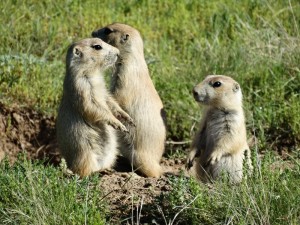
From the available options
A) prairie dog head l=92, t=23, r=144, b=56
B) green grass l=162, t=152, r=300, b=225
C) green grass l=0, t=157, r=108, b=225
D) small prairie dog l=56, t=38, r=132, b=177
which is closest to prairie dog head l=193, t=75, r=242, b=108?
small prairie dog l=56, t=38, r=132, b=177

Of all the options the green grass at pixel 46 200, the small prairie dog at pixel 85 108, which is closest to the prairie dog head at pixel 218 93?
the small prairie dog at pixel 85 108

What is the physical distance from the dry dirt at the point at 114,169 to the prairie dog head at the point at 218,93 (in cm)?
78

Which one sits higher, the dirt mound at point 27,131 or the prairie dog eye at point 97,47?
the prairie dog eye at point 97,47

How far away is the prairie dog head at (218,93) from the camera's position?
7.34 metres

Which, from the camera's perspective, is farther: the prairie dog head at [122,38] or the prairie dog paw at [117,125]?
the prairie dog head at [122,38]

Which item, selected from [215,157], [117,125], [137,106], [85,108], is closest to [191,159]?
[215,157]

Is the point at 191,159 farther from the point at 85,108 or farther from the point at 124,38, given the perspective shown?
the point at 124,38

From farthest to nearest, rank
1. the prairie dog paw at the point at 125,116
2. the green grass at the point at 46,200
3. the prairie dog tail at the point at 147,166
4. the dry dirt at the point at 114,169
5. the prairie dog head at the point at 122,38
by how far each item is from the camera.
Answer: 1. the prairie dog head at the point at 122,38
2. the prairie dog tail at the point at 147,166
3. the prairie dog paw at the point at 125,116
4. the dry dirt at the point at 114,169
5. the green grass at the point at 46,200

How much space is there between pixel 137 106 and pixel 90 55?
760 mm

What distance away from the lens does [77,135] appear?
7336 millimetres

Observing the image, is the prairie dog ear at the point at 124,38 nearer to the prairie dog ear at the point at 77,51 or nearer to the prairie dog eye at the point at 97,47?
the prairie dog eye at the point at 97,47

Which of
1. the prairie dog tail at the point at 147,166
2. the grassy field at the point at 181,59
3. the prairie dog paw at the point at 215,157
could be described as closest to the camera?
the grassy field at the point at 181,59

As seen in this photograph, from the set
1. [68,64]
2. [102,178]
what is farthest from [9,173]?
[68,64]

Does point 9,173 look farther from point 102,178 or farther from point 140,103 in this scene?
point 140,103
